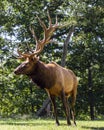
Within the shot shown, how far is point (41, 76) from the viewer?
1267cm

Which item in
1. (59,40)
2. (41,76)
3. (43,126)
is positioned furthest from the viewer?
(59,40)

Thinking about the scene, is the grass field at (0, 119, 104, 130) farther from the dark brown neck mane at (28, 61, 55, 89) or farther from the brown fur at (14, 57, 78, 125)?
the dark brown neck mane at (28, 61, 55, 89)

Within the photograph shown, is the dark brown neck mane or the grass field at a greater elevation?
the dark brown neck mane

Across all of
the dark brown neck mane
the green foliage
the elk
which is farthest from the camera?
the green foliage

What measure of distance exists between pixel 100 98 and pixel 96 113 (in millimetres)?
3805

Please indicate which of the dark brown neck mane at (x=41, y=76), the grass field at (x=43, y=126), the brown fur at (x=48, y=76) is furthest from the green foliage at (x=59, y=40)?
the dark brown neck mane at (x=41, y=76)

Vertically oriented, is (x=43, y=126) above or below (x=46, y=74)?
below

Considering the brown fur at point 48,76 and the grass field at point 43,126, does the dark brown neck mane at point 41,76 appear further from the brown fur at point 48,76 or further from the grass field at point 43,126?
the grass field at point 43,126

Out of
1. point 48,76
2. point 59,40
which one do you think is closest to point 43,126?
point 48,76

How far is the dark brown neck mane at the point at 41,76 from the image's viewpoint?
12.7 meters

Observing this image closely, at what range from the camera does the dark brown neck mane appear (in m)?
12.7

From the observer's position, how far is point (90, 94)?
114 feet

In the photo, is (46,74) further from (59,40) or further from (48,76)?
(59,40)

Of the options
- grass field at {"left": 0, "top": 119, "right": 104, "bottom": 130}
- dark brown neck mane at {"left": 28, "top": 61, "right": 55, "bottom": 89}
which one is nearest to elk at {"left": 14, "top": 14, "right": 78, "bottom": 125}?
dark brown neck mane at {"left": 28, "top": 61, "right": 55, "bottom": 89}
